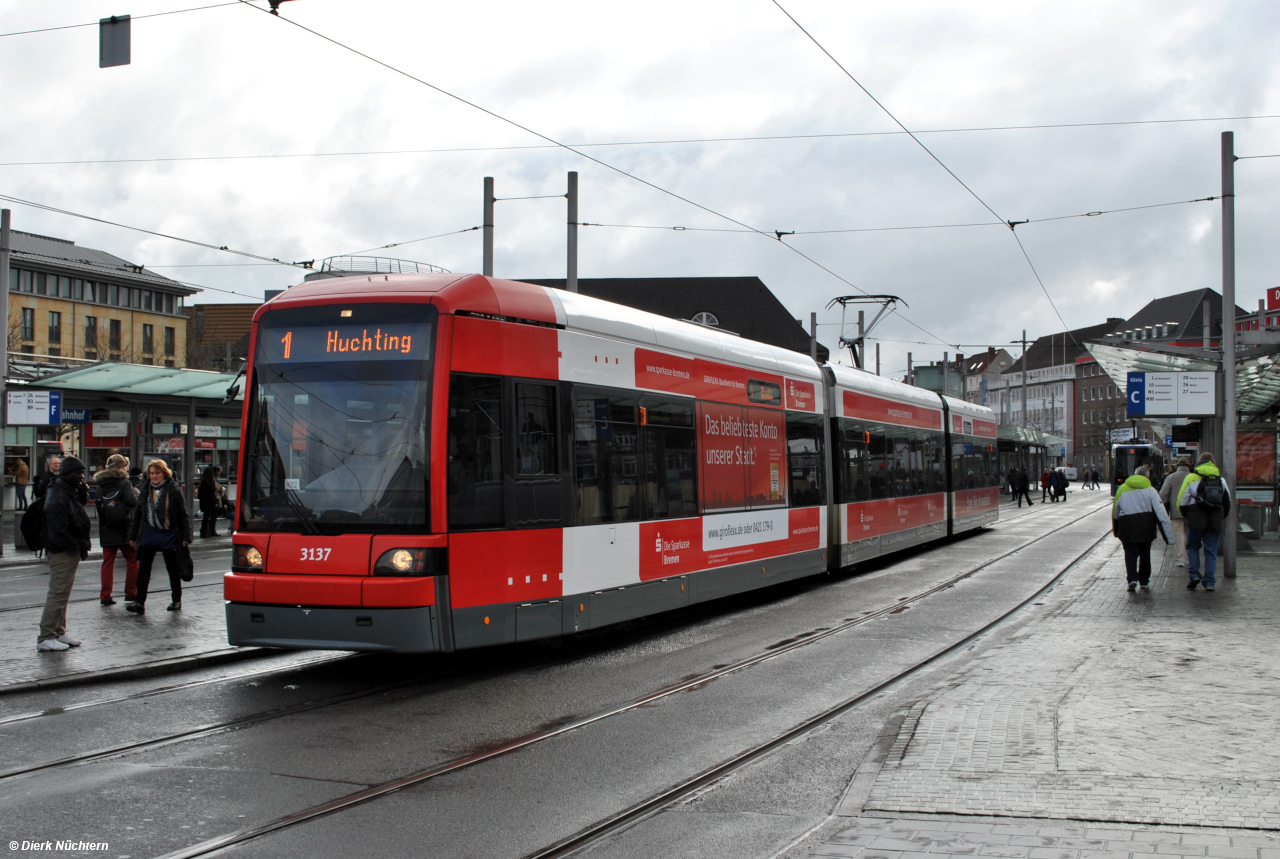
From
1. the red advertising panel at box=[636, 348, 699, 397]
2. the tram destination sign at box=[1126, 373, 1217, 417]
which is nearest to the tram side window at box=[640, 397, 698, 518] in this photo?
the red advertising panel at box=[636, 348, 699, 397]

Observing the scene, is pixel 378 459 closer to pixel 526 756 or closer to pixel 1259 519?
pixel 526 756

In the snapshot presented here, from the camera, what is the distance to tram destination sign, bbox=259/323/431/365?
28.0 feet

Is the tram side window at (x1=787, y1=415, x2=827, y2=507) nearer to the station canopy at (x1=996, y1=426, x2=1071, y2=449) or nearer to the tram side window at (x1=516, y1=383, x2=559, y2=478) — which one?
the tram side window at (x1=516, y1=383, x2=559, y2=478)

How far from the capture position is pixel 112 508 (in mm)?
12766

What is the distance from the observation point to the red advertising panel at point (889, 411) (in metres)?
18.2

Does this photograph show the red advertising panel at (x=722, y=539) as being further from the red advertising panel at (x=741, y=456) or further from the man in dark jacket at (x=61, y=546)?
the man in dark jacket at (x=61, y=546)

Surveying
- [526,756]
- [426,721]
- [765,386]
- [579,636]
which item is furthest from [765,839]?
[765,386]

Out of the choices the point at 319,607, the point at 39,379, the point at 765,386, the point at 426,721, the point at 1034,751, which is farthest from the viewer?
the point at 39,379

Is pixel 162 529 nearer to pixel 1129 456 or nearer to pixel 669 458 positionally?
pixel 669 458

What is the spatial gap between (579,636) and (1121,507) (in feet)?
25.7

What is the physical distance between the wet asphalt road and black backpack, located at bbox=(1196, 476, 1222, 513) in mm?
5268

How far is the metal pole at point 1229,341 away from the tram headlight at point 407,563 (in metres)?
12.3

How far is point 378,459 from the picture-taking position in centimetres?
839

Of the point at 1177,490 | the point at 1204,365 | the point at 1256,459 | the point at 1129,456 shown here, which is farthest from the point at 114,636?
the point at 1129,456
